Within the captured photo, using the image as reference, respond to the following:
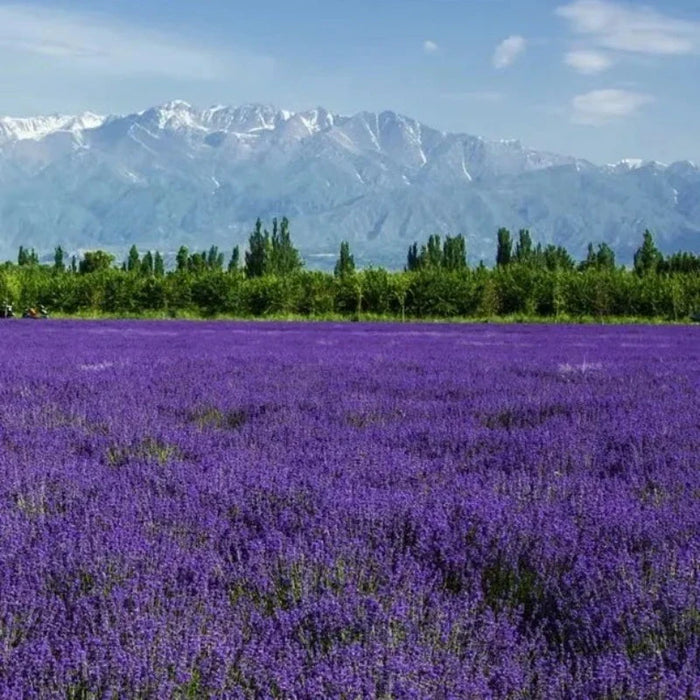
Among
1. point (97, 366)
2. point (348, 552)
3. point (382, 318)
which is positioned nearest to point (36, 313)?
point (382, 318)

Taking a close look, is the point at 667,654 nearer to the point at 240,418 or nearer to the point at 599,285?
the point at 240,418

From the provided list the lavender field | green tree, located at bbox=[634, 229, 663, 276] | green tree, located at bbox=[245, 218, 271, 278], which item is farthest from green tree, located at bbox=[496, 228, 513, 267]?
the lavender field

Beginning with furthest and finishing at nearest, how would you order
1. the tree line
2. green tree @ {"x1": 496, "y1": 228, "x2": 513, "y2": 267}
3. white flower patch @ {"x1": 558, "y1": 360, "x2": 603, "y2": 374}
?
green tree @ {"x1": 496, "y1": 228, "x2": 513, "y2": 267}, the tree line, white flower patch @ {"x1": 558, "y1": 360, "x2": 603, "y2": 374}

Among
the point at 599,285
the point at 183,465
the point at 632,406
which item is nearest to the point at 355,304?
the point at 599,285

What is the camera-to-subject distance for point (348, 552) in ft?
11.9

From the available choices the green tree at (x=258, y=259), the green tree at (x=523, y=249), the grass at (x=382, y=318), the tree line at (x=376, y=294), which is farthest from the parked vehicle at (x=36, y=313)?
the green tree at (x=523, y=249)

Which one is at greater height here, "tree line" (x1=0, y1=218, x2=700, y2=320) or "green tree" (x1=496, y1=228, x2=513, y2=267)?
"green tree" (x1=496, y1=228, x2=513, y2=267)

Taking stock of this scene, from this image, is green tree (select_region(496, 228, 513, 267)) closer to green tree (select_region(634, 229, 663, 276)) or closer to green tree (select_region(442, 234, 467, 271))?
green tree (select_region(442, 234, 467, 271))

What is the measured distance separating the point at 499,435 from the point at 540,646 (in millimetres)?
3539

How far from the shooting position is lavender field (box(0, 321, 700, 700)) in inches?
101

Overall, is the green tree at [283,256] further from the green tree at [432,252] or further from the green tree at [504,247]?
the green tree at [504,247]

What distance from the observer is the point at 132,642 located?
8.68 feet

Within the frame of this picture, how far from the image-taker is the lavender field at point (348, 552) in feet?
8.41

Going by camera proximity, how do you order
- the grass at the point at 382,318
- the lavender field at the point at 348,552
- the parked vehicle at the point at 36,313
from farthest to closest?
the parked vehicle at the point at 36,313, the grass at the point at 382,318, the lavender field at the point at 348,552
